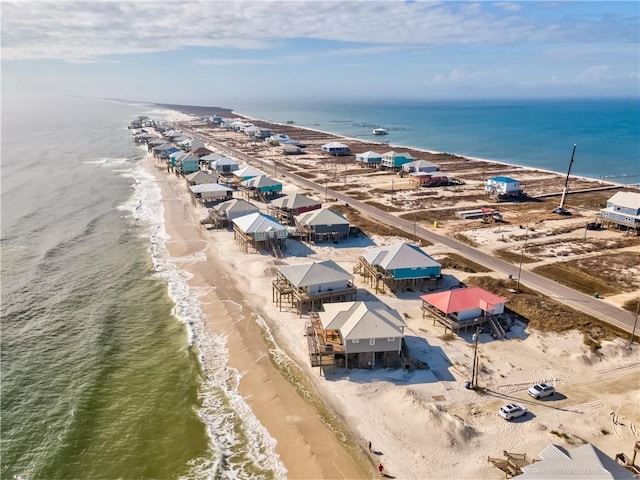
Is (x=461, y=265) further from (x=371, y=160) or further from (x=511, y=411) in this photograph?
(x=371, y=160)

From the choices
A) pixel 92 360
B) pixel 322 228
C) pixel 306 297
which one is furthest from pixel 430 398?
pixel 322 228

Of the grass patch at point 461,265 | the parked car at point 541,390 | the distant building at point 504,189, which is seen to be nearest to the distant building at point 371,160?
the distant building at point 504,189

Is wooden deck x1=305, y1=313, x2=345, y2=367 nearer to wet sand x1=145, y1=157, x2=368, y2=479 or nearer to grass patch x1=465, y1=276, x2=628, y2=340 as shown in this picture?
wet sand x1=145, y1=157, x2=368, y2=479

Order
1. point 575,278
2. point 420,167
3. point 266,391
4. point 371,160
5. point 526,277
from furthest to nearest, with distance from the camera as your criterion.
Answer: point 371,160
point 420,167
point 526,277
point 575,278
point 266,391

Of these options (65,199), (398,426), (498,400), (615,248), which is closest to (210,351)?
(398,426)

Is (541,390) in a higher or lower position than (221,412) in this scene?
higher

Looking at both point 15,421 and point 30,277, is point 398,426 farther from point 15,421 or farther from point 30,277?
point 30,277

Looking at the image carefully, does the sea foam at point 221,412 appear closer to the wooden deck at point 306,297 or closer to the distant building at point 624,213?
the wooden deck at point 306,297
